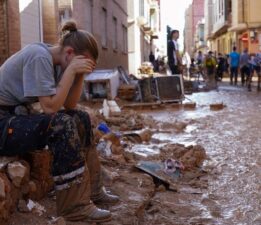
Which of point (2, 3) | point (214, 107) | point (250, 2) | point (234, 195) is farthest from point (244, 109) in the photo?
point (250, 2)

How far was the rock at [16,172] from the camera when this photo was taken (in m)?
3.39

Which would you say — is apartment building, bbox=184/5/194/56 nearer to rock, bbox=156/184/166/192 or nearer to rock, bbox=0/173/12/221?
rock, bbox=156/184/166/192

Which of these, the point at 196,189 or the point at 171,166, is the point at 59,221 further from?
the point at 171,166

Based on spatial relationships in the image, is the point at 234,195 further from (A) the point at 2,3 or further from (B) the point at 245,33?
(B) the point at 245,33

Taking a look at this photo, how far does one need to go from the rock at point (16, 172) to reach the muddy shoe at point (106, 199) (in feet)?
1.94

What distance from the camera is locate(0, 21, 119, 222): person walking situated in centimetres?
324

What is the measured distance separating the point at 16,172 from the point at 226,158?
11.9 ft

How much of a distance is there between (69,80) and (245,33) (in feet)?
118

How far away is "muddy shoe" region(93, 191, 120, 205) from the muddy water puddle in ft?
1.71

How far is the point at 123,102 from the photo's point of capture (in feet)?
47.7

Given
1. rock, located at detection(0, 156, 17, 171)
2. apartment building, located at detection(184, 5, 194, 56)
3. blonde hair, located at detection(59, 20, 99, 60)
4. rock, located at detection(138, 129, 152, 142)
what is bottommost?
rock, located at detection(138, 129, 152, 142)

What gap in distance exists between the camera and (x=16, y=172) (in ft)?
11.2

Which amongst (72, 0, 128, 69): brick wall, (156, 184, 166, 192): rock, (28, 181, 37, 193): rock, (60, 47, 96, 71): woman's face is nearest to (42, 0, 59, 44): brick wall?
(72, 0, 128, 69): brick wall

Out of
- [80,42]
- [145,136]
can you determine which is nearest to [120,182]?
[80,42]
